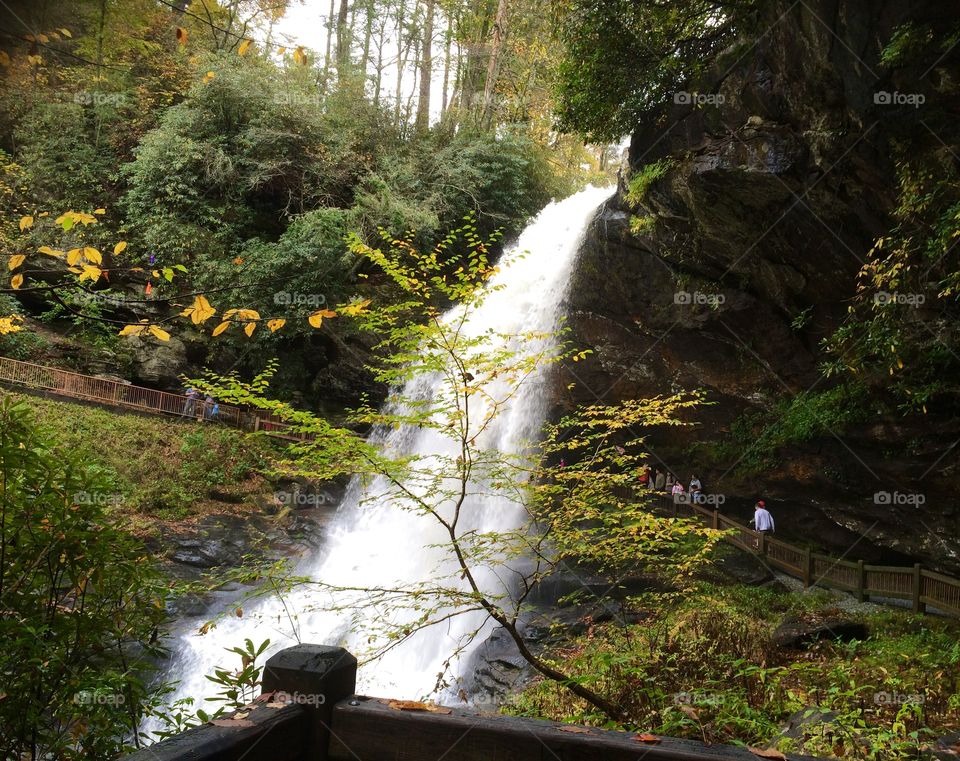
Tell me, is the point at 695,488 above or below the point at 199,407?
below

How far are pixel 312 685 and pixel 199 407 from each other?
1904 centimetres

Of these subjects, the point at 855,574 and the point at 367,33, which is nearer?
the point at 855,574

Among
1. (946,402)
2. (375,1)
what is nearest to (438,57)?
(375,1)

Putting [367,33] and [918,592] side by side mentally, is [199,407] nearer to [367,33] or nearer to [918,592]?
[918,592]

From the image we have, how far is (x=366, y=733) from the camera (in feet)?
7.84

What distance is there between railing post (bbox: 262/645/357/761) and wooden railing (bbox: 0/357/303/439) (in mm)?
14917

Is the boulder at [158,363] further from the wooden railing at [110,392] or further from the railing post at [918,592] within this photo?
the railing post at [918,592]

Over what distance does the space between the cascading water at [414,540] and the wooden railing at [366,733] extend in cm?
646

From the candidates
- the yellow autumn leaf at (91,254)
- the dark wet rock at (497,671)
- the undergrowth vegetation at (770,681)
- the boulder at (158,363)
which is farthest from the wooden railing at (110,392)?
the yellow autumn leaf at (91,254)

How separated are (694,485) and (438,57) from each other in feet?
74.2

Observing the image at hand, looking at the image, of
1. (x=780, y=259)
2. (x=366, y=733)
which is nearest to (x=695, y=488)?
(x=780, y=259)

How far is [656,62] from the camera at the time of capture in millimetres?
11484

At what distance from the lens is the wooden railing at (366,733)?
2.10 meters

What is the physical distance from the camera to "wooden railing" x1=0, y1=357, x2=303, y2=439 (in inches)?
698
